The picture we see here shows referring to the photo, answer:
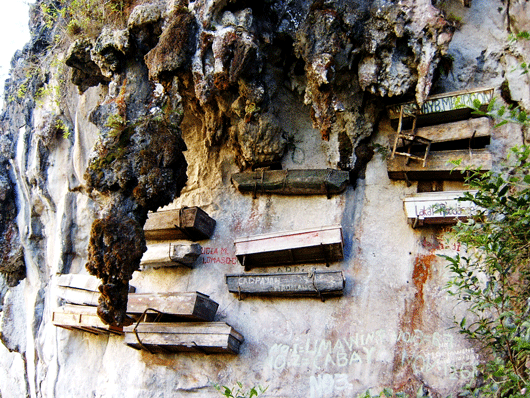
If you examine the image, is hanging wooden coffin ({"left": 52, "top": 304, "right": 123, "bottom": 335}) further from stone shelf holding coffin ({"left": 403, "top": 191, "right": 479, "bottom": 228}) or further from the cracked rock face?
stone shelf holding coffin ({"left": 403, "top": 191, "right": 479, "bottom": 228})

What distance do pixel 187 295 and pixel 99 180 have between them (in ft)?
6.54

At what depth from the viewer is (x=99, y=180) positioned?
6.36 metres

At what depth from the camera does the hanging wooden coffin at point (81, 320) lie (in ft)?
24.8

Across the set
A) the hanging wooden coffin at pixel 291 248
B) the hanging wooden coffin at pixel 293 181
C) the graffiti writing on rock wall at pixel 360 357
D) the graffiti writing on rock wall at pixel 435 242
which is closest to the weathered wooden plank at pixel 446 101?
the hanging wooden coffin at pixel 293 181

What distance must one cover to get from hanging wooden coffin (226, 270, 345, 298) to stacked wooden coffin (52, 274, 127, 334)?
1.94 meters

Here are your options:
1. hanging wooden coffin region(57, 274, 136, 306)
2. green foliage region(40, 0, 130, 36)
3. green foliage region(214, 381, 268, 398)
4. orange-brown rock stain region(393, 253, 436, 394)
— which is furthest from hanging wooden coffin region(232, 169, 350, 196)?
green foliage region(40, 0, 130, 36)

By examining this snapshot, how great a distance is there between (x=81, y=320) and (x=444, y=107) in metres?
6.52

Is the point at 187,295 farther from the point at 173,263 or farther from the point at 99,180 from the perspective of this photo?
the point at 99,180

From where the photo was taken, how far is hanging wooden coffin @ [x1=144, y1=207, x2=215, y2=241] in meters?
7.52

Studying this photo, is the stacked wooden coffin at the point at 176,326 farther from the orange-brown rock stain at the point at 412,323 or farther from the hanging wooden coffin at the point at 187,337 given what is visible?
the orange-brown rock stain at the point at 412,323

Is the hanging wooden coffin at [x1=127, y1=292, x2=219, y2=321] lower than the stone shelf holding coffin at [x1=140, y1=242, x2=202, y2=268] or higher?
lower

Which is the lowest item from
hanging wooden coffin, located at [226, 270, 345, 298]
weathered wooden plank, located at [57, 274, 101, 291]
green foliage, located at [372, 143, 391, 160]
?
weathered wooden plank, located at [57, 274, 101, 291]

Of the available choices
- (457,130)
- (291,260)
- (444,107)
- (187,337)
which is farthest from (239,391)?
(444,107)

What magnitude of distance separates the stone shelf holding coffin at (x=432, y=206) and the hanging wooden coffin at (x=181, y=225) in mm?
3129
